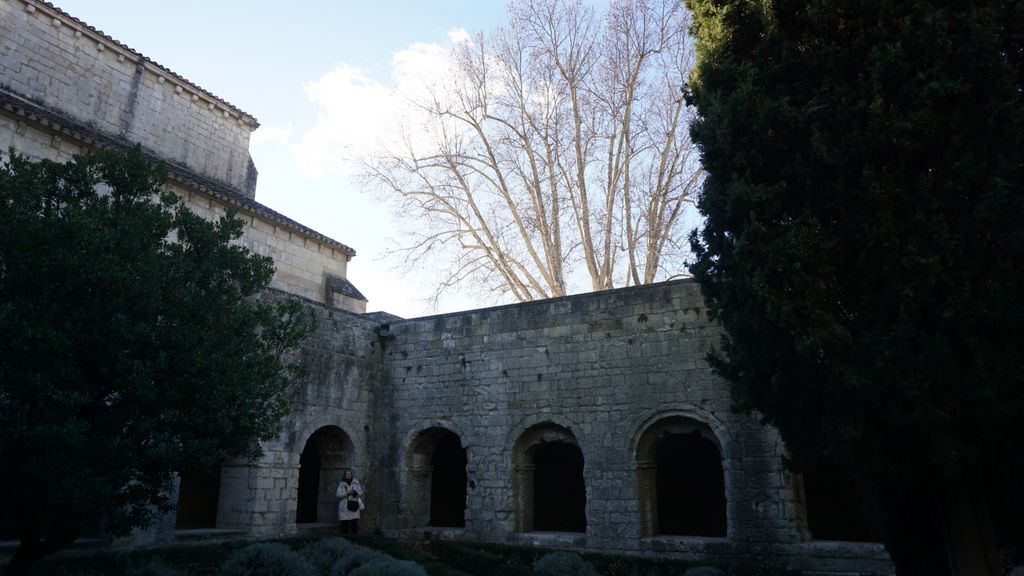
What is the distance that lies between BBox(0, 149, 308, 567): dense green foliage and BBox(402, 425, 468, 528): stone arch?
550 cm

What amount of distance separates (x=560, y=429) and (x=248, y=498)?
15.3 ft

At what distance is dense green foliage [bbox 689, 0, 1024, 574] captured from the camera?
483 cm

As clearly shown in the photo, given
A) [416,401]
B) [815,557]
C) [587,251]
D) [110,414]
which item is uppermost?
[587,251]

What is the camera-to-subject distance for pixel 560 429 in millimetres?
10312

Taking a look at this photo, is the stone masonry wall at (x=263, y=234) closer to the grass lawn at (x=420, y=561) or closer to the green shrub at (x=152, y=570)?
the grass lawn at (x=420, y=561)

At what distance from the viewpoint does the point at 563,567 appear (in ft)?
22.8

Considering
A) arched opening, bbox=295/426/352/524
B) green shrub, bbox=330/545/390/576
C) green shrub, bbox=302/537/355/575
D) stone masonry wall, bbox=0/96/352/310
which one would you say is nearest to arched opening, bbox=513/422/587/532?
arched opening, bbox=295/426/352/524

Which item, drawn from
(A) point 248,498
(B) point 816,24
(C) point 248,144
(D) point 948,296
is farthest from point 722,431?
(C) point 248,144

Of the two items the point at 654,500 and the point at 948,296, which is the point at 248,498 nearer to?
the point at 654,500

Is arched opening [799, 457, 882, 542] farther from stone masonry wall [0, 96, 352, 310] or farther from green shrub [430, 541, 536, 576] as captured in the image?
stone masonry wall [0, 96, 352, 310]

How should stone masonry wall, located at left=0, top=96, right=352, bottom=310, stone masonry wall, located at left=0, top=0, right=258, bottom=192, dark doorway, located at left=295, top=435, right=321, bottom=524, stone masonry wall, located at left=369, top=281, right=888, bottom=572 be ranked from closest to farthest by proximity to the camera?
stone masonry wall, located at left=369, top=281, right=888, bottom=572
stone masonry wall, located at left=0, top=96, right=352, bottom=310
dark doorway, located at left=295, top=435, right=321, bottom=524
stone masonry wall, located at left=0, top=0, right=258, bottom=192

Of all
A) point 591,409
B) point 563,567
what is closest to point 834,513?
point 591,409

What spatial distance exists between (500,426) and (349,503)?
265 cm

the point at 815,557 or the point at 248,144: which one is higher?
the point at 248,144
